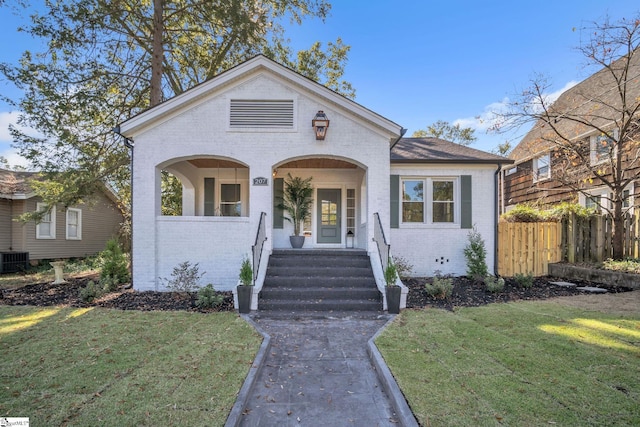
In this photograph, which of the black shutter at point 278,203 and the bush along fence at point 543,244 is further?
the black shutter at point 278,203

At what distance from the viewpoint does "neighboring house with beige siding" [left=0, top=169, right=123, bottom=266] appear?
46.0 feet

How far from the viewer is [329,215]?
11.1 m

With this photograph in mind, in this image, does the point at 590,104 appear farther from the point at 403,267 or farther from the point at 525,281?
the point at 403,267

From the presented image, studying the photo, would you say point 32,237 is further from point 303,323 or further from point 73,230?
point 303,323

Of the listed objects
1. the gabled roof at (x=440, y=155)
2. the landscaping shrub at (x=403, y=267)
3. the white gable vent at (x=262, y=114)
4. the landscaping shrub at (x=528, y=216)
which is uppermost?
the white gable vent at (x=262, y=114)

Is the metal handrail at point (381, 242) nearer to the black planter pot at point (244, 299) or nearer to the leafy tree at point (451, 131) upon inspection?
the black planter pot at point (244, 299)

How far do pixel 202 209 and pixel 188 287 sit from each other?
3596 mm

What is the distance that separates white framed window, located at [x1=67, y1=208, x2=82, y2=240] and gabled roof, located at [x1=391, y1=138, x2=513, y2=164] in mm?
16595

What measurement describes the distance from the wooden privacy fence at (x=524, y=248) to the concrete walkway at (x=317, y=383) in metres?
6.30

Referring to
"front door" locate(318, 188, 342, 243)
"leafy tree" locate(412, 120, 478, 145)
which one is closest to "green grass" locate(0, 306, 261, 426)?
"front door" locate(318, 188, 342, 243)

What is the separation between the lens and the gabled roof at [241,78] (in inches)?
332

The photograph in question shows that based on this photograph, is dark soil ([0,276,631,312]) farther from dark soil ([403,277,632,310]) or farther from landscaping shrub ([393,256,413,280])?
landscaping shrub ([393,256,413,280])

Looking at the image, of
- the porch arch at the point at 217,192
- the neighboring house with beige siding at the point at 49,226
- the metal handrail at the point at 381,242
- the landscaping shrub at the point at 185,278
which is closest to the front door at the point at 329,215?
the porch arch at the point at 217,192

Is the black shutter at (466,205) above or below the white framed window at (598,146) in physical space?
below
